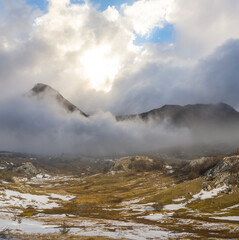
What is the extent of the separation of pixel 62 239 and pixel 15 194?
4837 inches

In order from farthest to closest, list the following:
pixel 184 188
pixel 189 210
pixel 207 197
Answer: pixel 184 188, pixel 207 197, pixel 189 210

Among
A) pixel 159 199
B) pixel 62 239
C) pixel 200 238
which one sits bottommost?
pixel 159 199

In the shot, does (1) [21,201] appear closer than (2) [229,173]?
Yes

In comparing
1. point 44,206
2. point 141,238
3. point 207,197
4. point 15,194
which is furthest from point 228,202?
point 15,194

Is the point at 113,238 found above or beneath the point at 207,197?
above

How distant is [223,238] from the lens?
4894 centimetres

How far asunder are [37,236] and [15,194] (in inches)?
4634

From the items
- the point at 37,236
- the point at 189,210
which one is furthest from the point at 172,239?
the point at 189,210

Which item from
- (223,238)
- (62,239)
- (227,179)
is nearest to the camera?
(62,239)

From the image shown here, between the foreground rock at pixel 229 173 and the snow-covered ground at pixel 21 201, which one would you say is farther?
the foreground rock at pixel 229 173

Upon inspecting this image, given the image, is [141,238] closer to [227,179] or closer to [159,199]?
[159,199]

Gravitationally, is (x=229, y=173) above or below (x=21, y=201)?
above

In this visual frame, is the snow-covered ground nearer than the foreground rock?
Yes

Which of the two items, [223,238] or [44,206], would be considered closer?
[223,238]
